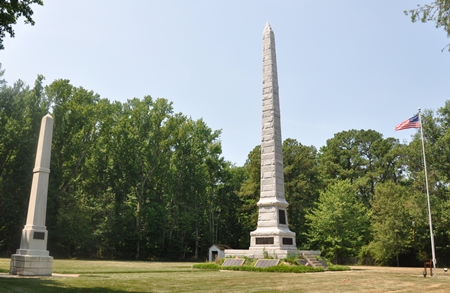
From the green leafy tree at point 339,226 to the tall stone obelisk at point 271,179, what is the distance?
1596cm

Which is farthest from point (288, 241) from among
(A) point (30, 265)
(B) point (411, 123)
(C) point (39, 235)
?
(A) point (30, 265)

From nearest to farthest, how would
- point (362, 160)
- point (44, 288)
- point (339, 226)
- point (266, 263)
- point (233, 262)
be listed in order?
point (44, 288), point (266, 263), point (233, 262), point (339, 226), point (362, 160)

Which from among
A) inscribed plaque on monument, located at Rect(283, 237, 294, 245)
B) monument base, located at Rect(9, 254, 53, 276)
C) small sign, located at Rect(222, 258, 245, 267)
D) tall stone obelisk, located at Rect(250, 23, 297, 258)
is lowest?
small sign, located at Rect(222, 258, 245, 267)

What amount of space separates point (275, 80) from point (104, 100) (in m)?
24.3

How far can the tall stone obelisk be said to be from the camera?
2292 centimetres

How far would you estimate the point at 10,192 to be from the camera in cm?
3575

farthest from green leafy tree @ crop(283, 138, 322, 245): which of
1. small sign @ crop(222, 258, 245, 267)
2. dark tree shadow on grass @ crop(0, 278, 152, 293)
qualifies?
dark tree shadow on grass @ crop(0, 278, 152, 293)

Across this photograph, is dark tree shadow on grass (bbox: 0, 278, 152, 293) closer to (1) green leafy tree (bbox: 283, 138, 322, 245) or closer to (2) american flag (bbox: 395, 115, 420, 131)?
(2) american flag (bbox: 395, 115, 420, 131)

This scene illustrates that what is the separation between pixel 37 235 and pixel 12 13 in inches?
296

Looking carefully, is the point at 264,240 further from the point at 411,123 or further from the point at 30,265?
the point at 30,265

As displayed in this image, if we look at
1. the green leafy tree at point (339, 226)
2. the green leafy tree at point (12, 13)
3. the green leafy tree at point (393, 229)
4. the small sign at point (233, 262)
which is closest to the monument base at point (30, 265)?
the green leafy tree at point (12, 13)

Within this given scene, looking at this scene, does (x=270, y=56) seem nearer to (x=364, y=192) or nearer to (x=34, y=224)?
(x=34, y=224)

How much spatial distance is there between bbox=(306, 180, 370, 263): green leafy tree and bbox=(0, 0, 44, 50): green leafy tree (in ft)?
107

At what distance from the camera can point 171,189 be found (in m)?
45.6
